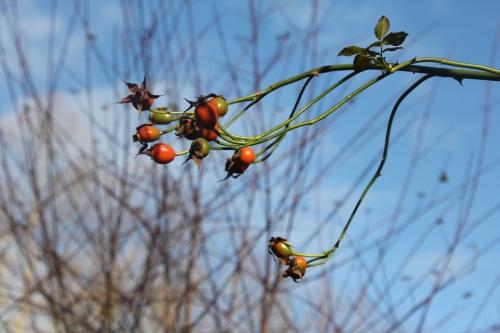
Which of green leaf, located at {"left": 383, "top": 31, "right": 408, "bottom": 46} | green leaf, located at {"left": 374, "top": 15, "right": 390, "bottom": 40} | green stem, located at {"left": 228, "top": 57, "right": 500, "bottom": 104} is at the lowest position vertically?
green stem, located at {"left": 228, "top": 57, "right": 500, "bottom": 104}

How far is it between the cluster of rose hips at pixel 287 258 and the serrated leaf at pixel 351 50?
6.6 inches

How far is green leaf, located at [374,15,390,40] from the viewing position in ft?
2.06

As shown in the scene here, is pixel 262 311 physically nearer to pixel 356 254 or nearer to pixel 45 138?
pixel 356 254

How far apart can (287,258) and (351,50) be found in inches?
7.3

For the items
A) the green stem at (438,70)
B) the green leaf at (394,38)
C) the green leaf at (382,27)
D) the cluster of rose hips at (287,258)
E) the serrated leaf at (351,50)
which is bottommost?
the cluster of rose hips at (287,258)

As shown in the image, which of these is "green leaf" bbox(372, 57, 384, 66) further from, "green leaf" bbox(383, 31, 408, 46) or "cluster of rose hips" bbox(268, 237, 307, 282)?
"cluster of rose hips" bbox(268, 237, 307, 282)

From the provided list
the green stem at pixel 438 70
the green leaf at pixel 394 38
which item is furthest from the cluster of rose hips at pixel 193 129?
the green leaf at pixel 394 38

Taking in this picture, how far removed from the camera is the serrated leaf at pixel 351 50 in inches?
23.9

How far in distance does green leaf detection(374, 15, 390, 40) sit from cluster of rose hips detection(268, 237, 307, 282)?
193 mm

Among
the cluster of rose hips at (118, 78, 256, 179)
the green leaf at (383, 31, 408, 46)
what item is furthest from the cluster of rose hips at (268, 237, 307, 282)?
the green leaf at (383, 31, 408, 46)

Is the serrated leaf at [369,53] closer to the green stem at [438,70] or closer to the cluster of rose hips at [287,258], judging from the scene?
the green stem at [438,70]

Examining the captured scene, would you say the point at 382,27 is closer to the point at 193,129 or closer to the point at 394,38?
the point at 394,38

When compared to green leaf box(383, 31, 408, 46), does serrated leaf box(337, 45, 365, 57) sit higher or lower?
lower

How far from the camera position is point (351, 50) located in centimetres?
61
